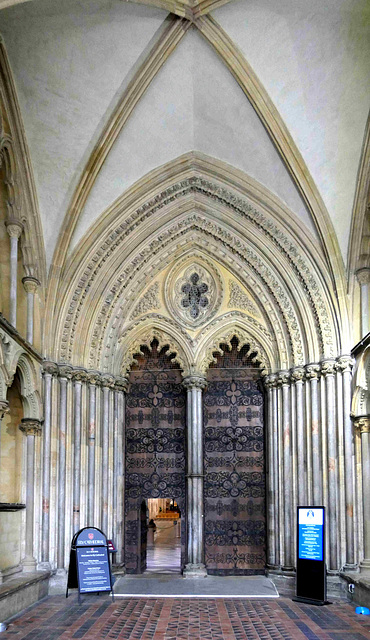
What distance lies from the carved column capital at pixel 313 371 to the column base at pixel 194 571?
4201 millimetres

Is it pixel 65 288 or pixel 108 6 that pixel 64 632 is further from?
pixel 108 6

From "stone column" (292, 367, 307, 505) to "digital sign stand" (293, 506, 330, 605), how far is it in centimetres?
128

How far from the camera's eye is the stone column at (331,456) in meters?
A: 11.6

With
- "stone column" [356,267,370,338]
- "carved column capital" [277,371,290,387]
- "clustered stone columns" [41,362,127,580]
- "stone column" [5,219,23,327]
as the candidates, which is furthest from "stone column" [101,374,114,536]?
"stone column" [356,267,370,338]

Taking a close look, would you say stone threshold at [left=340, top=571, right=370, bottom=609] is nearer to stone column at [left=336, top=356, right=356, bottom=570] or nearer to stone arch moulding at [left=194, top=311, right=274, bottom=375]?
stone column at [left=336, top=356, right=356, bottom=570]

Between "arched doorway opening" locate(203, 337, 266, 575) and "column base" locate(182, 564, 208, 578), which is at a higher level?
"arched doorway opening" locate(203, 337, 266, 575)

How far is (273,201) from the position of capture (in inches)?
508

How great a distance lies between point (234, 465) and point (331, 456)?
251cm

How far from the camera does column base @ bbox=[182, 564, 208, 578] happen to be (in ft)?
42.5

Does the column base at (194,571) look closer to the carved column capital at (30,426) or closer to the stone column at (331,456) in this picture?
the stone column at (331,456)

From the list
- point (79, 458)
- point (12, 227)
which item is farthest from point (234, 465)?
point (12, 227)

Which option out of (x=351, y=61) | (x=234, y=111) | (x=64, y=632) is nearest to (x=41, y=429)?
(x=64, y=632)

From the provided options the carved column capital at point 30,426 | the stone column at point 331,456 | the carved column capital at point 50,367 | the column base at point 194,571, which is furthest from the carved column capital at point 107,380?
the stone column at point 331,456

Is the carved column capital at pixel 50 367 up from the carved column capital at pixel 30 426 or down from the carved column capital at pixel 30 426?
up
